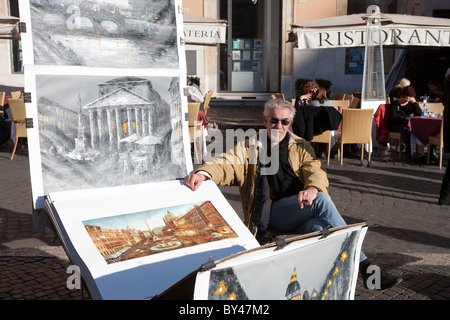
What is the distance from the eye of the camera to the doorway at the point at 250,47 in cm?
1834

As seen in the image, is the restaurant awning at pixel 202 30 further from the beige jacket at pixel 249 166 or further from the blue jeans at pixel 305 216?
the blue jeans at pixel 305 216

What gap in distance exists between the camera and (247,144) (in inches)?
Result: 138

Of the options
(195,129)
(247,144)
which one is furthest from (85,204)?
(195,129)

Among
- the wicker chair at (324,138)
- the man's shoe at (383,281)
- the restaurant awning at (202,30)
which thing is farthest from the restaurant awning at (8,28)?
the man's shoe at (383,281)

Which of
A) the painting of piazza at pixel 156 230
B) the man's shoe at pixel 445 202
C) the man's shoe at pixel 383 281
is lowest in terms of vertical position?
the man's shoe at pixel 445 202

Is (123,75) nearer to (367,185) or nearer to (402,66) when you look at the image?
(367,185)

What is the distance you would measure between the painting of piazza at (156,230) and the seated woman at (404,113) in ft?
24.6

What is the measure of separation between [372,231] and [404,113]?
4.86m

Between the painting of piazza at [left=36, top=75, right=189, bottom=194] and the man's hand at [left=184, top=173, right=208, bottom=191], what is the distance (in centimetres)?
18

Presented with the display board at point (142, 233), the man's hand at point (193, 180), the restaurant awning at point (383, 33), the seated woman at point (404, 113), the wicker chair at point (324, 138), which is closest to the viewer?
the display board at point (142, 233)

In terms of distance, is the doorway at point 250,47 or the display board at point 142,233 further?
the doorway at point 250,47

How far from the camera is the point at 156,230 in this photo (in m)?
2.54

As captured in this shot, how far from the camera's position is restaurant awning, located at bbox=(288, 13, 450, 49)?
1009 cm

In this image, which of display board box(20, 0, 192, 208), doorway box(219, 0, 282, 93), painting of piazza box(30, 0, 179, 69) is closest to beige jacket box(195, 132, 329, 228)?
display board box(20, 0, 192, 208)
